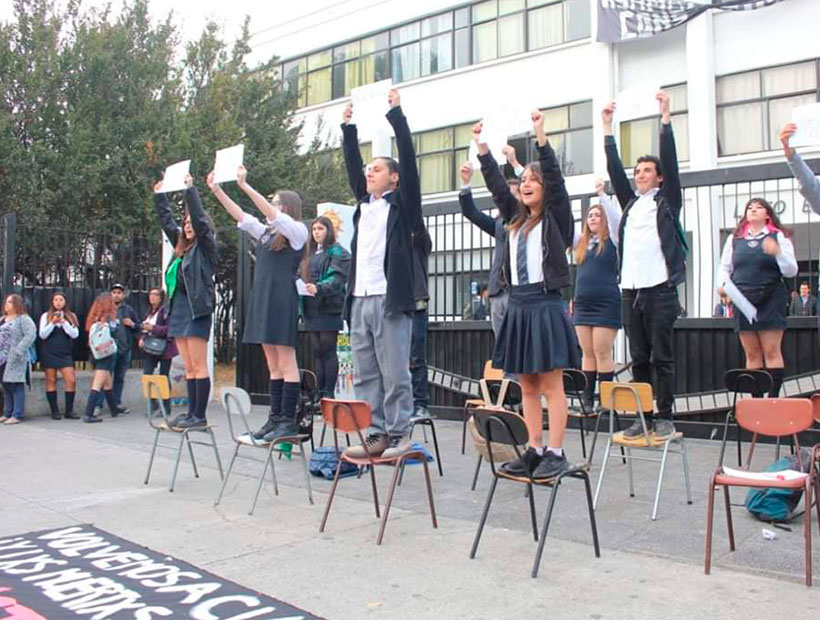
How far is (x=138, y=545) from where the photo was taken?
4.32 m

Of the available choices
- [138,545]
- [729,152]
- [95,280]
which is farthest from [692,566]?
[729,152]

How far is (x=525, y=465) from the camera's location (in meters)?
3.90

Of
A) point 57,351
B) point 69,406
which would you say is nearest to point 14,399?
point 69,406

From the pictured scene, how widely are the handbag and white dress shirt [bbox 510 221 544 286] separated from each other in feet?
24.1

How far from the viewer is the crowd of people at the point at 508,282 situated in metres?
4.41

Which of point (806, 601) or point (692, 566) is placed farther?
point (692, 566)

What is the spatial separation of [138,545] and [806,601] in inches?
134

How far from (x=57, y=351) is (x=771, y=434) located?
30.0 ft

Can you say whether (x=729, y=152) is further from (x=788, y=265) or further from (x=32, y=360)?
(x=32, y=360)

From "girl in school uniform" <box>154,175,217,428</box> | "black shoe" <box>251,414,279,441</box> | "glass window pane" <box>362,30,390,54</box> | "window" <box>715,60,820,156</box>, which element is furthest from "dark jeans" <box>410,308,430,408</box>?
"glass window pane" <box>362,30,390,54</box>

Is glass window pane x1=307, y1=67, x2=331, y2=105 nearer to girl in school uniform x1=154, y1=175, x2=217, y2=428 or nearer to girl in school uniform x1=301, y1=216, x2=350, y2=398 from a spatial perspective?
girl in school uniform x1=301, y1=216, x2=350, y2=398

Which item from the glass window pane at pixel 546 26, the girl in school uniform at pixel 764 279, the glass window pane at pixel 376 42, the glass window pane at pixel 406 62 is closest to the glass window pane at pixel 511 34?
the glass window pane at pixel 546 26

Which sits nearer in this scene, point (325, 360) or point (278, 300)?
point (278, 300)

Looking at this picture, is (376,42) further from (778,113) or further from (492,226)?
(492,226)
